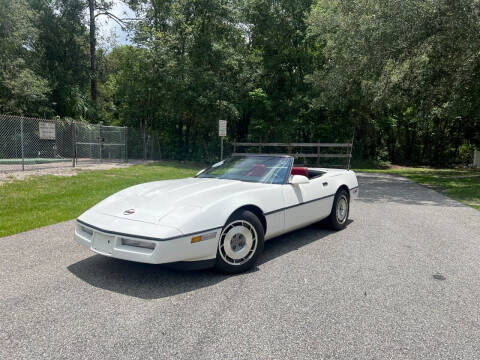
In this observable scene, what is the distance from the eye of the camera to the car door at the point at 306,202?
4.32 meters

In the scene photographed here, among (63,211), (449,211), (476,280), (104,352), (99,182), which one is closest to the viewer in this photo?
(104,352)

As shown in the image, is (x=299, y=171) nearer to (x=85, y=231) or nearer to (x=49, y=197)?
(x=85, y=231)

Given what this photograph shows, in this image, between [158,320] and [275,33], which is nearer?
[158,320]

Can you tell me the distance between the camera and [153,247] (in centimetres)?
303

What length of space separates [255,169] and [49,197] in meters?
5.73

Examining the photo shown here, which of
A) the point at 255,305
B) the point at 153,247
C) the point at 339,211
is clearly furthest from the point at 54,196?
the point at 255,305

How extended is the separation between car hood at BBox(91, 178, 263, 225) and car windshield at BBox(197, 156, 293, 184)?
0.91ft

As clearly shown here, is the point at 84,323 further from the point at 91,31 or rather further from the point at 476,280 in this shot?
the point at 91,31

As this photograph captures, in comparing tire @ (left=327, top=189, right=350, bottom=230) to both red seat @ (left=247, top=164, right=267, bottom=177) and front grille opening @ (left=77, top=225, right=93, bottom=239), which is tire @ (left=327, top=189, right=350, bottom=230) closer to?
red seat @ (left=247, top=164, right=267, bottom=177)

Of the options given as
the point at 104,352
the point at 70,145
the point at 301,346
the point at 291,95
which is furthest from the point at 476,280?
the point at 291,95

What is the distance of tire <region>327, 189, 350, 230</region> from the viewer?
5.35 m

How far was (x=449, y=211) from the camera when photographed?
747cm

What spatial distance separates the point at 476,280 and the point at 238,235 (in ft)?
8.49

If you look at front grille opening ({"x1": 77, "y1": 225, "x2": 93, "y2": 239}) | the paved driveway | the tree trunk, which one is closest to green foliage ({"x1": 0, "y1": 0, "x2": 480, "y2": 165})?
the tree trunk
